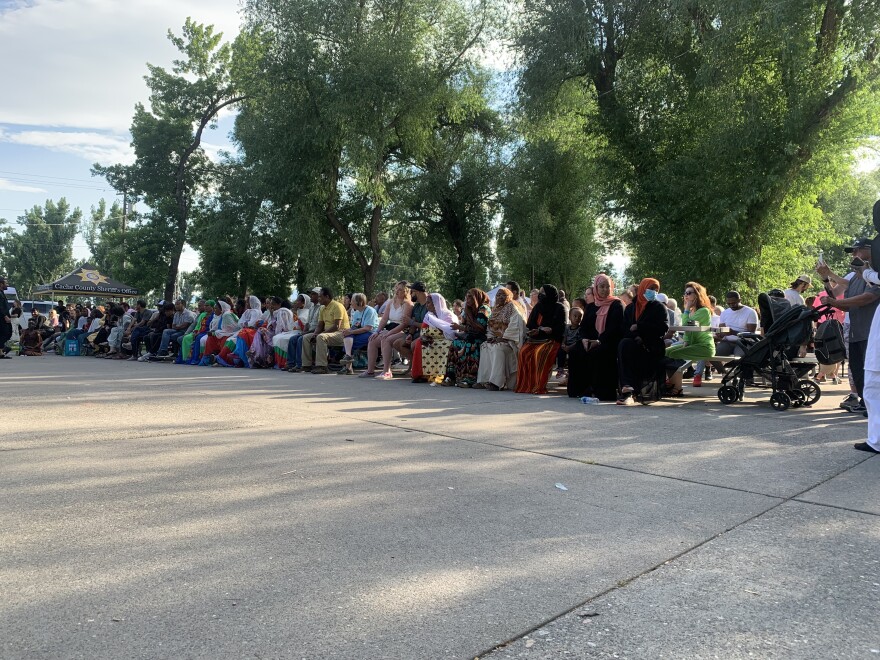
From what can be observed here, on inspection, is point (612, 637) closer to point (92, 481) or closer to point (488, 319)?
point (92, 481)

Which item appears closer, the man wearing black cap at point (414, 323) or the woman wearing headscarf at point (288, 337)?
the man wearing black cap at point (414, 323)

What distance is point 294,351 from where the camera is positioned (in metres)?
15.9

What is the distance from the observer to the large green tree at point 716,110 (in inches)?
650

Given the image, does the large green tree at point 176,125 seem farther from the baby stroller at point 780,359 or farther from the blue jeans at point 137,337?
the baby stroller at point 780,359

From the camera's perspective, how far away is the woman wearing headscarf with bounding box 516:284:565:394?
434 inches

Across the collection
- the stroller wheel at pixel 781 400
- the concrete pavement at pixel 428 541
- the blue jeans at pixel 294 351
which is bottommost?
the concrete pavement at pixel 428 541

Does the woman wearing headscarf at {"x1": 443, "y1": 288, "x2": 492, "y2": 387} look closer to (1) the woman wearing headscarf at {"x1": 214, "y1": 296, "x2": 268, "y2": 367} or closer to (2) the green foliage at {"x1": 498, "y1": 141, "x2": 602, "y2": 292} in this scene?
(1) the woman wearing headscarf at {"x1": 214, "y1": 296, "x2": 268, "y2": 367}

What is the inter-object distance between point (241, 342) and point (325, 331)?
2.98m

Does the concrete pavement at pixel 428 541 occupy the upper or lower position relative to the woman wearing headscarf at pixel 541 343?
lower

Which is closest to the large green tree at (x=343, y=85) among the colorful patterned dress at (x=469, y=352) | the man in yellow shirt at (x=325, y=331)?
the man in yellow shirt at (x=325, y=331)

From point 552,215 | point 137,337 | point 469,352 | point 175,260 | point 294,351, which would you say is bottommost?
point 294,351

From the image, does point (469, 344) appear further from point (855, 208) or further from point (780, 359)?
point (855, 208)

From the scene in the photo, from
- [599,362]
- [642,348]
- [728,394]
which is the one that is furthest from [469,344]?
[728,394]

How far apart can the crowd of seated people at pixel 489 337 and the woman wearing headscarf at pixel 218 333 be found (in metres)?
0.03
